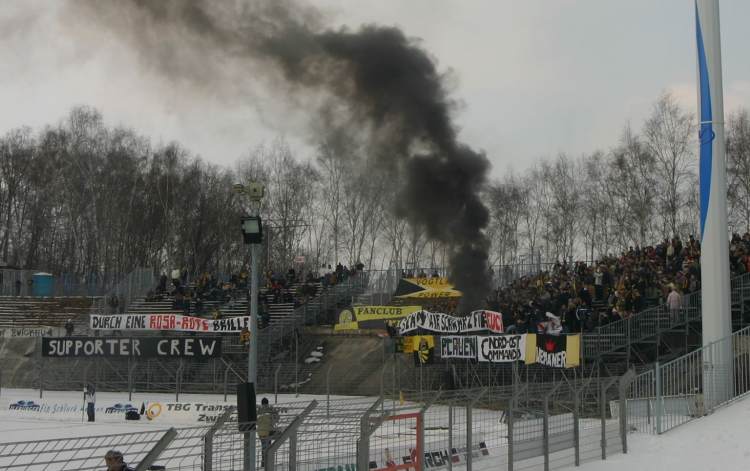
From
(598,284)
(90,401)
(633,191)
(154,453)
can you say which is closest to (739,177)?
(633,191)

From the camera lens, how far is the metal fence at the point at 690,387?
19.6m

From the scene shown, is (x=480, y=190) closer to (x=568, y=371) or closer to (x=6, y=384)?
(x=568, y=371)

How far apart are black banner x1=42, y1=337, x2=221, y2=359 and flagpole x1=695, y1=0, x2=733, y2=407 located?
2163 centimetres

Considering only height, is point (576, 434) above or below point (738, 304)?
below

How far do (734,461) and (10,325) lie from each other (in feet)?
169

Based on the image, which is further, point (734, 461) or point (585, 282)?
point (585, 282)

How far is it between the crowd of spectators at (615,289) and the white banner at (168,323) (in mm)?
12925

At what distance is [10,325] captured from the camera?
58250 millimetres

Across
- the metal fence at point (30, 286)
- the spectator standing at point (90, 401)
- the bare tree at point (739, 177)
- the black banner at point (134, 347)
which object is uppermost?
the bare tree at point (739, 177)

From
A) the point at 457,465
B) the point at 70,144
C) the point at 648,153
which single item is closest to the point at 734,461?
the point at 457,465

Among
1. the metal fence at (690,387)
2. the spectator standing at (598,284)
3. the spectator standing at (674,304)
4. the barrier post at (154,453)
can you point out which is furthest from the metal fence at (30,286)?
the barrier post at (154,453)

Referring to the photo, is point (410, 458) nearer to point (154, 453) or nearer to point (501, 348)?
point (154, 453)

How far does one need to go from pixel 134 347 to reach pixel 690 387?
26.2m

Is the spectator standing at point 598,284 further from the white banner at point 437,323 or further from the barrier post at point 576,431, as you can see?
the barrier post at point 576,431
